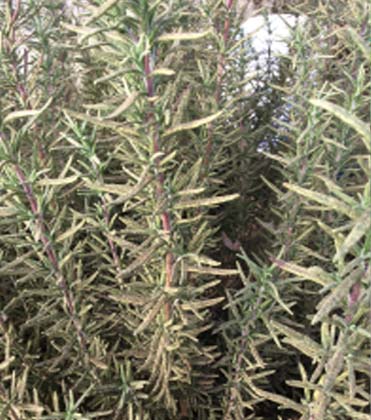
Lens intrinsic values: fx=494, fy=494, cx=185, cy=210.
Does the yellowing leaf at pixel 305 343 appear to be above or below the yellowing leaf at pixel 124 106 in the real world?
below

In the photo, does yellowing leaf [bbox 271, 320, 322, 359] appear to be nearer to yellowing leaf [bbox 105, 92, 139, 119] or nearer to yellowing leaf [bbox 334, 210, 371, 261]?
yellowing leaf [bbox 334, 210, 371, 261]

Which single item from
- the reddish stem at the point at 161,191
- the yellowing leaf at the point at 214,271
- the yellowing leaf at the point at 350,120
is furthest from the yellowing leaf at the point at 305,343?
the yellowing leaf at the point at 350,120

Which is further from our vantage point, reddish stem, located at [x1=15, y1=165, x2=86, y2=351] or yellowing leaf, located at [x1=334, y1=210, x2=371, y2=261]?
reddish stem, located at [x1=15, y1=165, x2=86, y2=351]

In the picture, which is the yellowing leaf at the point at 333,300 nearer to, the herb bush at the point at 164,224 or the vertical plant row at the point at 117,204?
the herb bush at the point at 164,224

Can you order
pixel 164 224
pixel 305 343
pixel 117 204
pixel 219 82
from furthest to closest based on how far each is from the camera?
pixel 219 82, pixel 117 204, pixel 164 224, pixel 305 343

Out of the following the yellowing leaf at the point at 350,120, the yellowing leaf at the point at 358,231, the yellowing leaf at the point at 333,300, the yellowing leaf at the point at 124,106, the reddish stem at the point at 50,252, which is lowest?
the reddish stem at the point at 50,252

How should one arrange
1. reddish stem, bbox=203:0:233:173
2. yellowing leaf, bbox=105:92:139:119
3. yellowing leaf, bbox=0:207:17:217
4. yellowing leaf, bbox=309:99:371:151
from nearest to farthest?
yellowing leaf, bbox=309:99:371:151 < yellowing leaf, bbox=105:92:139:119 < yellowing leaf, bbox=0:207:17:217 < reddish stem, bbox=203:0:233:173

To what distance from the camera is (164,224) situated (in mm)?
1001

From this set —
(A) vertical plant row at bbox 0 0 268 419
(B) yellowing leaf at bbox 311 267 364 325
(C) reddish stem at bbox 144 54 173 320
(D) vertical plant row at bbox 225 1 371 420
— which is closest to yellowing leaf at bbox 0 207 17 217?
(A) vertical plant row at bbox 0 0 268 419

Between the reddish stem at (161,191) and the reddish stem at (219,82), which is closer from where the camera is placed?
the reddish stem at (161,191)

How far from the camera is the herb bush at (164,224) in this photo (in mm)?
800

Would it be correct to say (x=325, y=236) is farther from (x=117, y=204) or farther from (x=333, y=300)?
(x=333, y=300)

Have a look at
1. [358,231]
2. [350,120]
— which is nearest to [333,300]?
[358,231]

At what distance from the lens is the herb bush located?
0.80m
